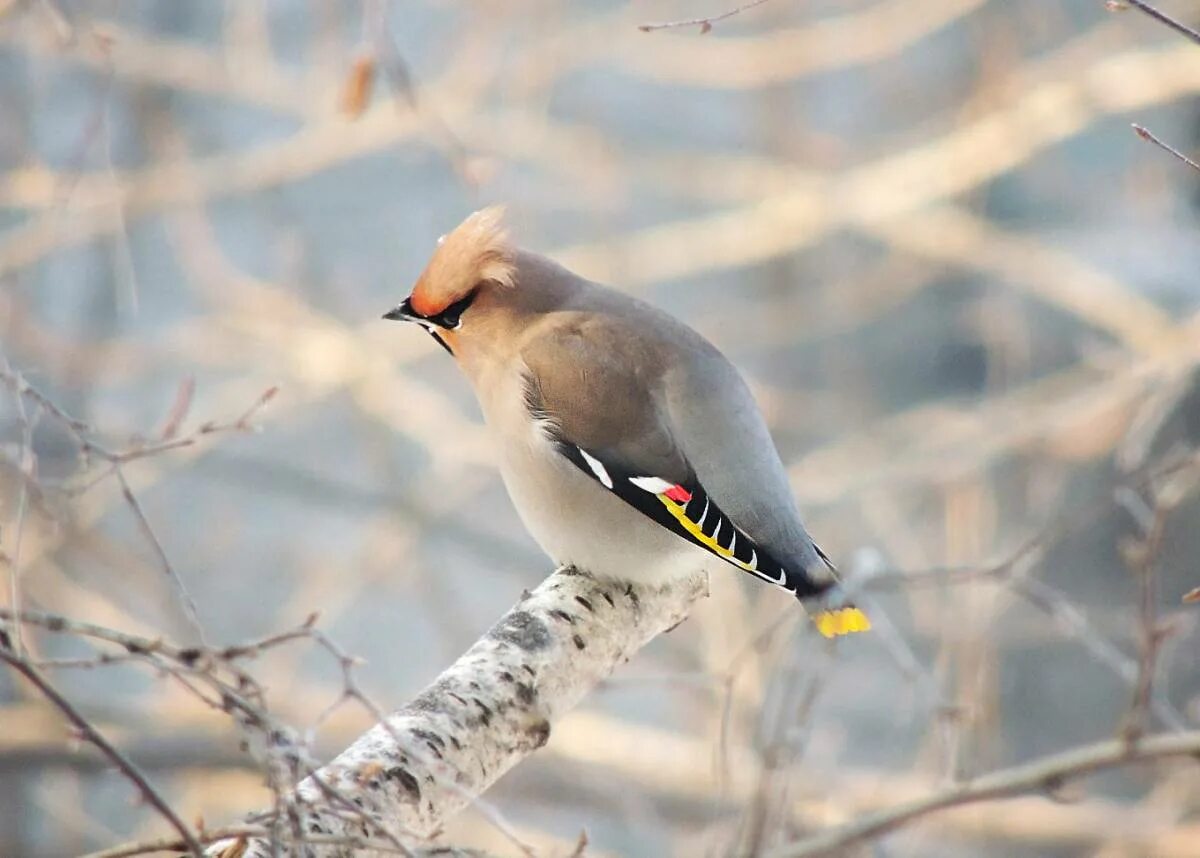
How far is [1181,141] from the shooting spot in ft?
19.8

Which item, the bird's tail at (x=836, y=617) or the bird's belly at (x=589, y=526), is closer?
the bird's tail at (x=836, y=617)

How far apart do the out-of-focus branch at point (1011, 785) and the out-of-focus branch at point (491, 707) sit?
35cm

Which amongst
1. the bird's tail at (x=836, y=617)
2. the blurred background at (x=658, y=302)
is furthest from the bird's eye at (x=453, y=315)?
the blurred background at (x=658, y=302)

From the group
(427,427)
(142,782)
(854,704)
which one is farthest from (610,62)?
(142,782)

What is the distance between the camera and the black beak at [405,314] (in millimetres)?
2467

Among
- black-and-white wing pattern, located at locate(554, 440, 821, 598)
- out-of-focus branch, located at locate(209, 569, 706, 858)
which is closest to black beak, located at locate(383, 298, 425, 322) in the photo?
black-and-white wing pattern, located at locate(554, 440, 821, 598)

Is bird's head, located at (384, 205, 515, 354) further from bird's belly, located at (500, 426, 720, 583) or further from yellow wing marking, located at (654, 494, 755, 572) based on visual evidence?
yellow wing marking, located at (654, 494, 755, 572)

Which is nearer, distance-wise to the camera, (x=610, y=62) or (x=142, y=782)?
(x=142, y=782)

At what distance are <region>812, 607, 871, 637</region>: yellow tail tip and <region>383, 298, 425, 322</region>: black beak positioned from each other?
2.82 feet

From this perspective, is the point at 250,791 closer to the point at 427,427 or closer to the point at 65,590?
the point at 65,590

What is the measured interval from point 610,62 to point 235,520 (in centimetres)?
246

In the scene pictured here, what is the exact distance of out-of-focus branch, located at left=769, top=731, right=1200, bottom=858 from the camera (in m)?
1.06

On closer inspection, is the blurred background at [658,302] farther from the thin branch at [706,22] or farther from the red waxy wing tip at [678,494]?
the thin branch at [706,22]

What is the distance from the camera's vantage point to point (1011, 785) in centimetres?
112
